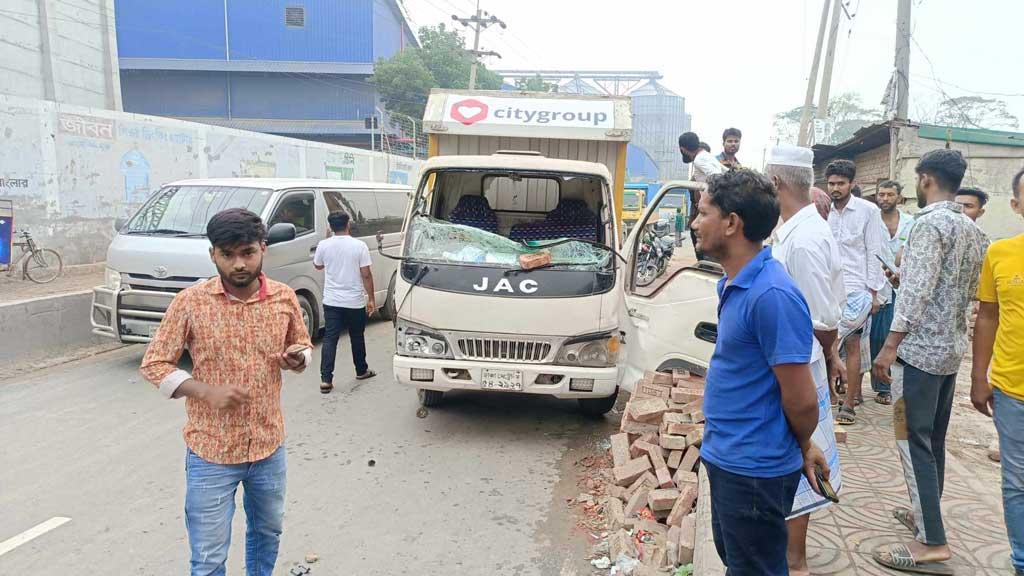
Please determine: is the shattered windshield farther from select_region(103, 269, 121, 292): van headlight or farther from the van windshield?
select_region(103, 269, 121, 292): van headlight

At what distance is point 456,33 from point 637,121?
33.6 m

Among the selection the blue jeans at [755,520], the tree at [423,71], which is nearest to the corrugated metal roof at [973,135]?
the blue jeans at [755,520]

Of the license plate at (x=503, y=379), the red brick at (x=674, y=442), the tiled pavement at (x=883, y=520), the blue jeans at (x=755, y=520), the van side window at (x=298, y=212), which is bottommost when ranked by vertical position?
the tiled pavement at (x=883, y=520)

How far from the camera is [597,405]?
18.1 ft

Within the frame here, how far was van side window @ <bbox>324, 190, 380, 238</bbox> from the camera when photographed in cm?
859

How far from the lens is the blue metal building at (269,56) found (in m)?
40.5

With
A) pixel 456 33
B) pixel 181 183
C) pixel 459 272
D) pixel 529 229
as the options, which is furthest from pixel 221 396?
pixel 456 33

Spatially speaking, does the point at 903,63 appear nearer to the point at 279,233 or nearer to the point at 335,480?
the point at 279,233

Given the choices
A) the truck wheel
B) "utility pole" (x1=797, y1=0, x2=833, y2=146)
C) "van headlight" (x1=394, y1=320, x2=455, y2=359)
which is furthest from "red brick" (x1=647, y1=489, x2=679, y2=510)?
"utility pole" (x1=797, y1=0, x2=833, y2=146)

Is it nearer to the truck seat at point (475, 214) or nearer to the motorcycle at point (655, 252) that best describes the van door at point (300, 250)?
the truck seat at point (475, 214)

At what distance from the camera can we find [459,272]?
16.6ft

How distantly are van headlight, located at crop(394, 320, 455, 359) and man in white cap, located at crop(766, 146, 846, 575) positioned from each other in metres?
2.75

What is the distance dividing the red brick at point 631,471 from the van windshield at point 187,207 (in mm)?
5148

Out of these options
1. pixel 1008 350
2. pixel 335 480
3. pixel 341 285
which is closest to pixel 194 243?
pixel 341 285
